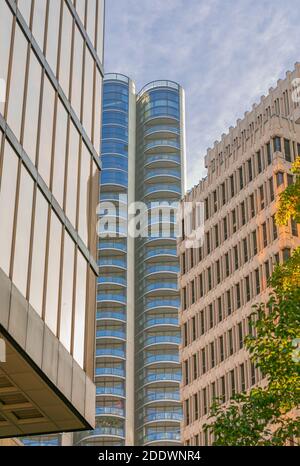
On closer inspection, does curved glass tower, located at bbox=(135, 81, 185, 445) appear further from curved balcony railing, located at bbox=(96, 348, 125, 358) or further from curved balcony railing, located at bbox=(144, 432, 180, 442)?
curved balcony railing, located at bbox=(96, 348, 125, 358)

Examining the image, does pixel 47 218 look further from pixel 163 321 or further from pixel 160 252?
pixel 160 252

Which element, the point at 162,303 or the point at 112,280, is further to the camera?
the point at 112,280

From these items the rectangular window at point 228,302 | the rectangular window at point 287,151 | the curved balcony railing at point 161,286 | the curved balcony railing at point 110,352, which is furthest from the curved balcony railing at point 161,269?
the rectangular window at point 287,151

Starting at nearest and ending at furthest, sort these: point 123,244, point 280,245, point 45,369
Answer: point 45,369, point 280,245, point 123,244

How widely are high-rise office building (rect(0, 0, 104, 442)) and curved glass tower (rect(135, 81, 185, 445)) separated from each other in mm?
87892

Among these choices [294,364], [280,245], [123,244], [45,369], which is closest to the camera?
[294,364]

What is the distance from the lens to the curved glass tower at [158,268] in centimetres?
12031

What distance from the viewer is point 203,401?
76625 millimetres

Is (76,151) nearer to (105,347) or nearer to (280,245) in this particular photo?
(280,245)

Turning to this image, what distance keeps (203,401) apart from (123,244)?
60.1m

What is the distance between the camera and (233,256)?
78000 mm

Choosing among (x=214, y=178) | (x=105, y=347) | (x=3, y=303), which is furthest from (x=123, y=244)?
(x=3, y=303)

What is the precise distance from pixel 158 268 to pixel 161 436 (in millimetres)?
24245

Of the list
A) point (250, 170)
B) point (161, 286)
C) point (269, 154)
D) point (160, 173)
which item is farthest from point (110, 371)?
point (269, 154)
